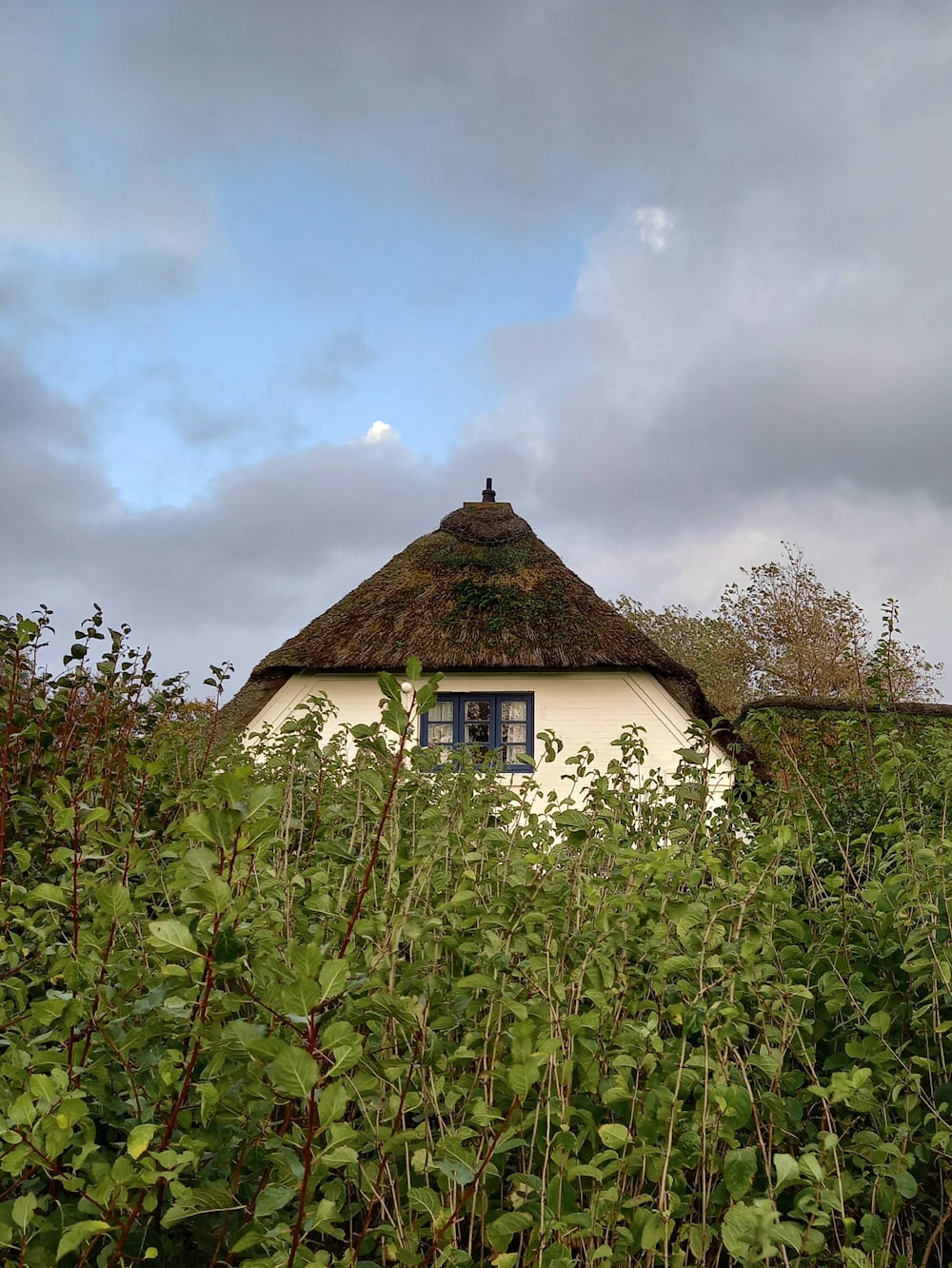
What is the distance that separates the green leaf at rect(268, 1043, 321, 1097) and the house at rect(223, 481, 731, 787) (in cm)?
1266

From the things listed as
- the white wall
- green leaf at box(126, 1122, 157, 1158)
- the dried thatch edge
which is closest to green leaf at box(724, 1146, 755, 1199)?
green leaf at box(126, 1122, 157, 1158)

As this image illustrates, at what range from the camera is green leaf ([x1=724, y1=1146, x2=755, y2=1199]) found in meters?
1.95

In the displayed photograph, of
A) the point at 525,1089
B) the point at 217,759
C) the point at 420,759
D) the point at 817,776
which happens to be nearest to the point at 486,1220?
the point at 525,1089

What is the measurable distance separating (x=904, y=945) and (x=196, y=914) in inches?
68.2

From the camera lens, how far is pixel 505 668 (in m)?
14.7

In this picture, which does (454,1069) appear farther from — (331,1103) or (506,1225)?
(331,1103)

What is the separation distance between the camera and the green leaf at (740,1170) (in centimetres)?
195

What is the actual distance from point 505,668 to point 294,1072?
1335cm

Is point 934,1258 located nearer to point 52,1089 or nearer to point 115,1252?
point 115,1252

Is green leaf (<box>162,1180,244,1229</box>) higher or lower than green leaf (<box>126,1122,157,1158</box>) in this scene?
lower

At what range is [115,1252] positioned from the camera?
67.4 inches

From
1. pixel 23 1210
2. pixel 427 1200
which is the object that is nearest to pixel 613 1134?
pixel 427 1200

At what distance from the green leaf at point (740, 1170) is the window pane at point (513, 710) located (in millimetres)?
13028

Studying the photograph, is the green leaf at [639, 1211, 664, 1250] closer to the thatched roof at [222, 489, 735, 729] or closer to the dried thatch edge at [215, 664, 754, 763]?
the dried thatch edge at [215, 664, 754, 763]
